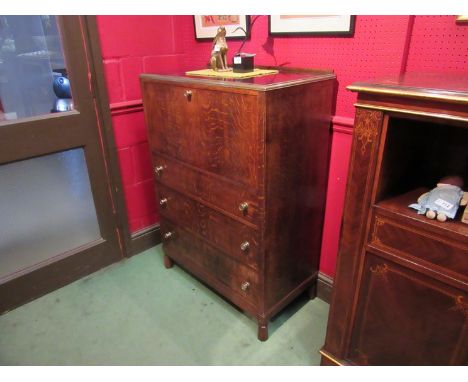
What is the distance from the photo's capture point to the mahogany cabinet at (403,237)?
2.97ft

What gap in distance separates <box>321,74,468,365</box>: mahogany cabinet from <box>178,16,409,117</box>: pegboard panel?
0.27 metres

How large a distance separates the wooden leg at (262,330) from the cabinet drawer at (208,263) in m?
0.11

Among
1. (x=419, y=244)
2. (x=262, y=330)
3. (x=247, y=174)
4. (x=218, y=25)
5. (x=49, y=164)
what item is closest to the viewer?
(x=419, y=244)

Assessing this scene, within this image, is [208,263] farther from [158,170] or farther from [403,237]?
[403,237]

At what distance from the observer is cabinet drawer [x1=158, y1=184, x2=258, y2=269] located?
4.80 ft

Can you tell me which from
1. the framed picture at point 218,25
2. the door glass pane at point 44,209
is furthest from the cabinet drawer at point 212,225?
the framed picture at point 218,25

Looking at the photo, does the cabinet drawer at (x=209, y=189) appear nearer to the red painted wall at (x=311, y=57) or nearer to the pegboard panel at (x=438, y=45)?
the red painted wall at (x=311, y=57)

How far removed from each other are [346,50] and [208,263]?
45.6 inches

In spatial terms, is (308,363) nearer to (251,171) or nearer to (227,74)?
(251,171)

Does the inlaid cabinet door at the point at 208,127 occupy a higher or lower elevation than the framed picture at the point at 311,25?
lower

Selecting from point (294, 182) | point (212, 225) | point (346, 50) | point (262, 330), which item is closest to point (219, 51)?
point (346, 50)

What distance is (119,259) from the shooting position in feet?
7.22

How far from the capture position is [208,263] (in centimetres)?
175
